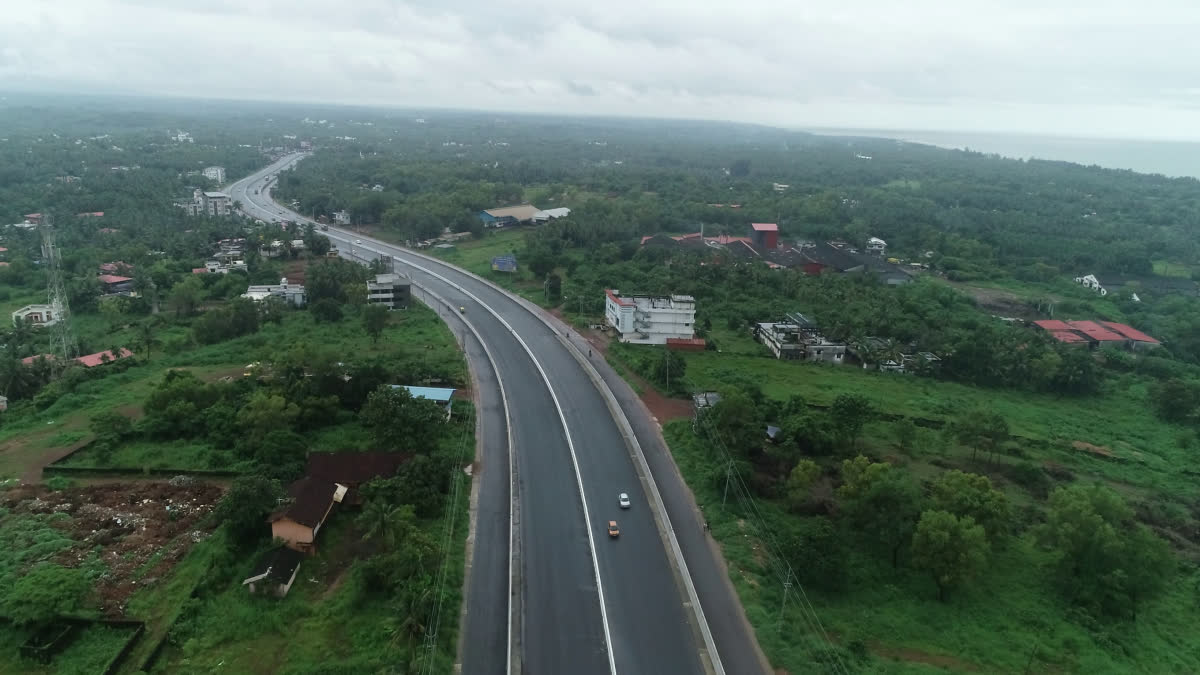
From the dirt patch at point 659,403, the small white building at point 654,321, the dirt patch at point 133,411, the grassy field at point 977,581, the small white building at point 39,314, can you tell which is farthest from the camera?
the small white building at point 39,314

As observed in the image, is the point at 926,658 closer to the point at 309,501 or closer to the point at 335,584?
the point at 335,584

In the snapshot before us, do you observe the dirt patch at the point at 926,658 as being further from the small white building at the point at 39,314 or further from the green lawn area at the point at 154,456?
the small white building at the point at 39,314

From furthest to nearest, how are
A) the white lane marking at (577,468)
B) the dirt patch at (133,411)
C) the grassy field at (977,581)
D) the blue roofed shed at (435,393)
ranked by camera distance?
the blue roofed shed at (435,393)
the dirt patch at (133,411)
the grassy field at (977,581)
the white lane marking at (577,468)

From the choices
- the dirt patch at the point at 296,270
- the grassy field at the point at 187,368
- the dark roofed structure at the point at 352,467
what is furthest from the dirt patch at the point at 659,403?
the dirt patch at the point at 296,270

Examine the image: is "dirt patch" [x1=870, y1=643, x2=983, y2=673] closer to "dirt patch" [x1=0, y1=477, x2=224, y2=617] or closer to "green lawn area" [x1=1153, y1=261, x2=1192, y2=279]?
"dirt patch" [x1=0, y1=477, x2=224, y2=617]

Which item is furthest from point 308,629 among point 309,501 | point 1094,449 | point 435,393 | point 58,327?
point 58,327

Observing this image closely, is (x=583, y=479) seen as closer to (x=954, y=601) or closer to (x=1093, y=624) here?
(x=954, y=601)
